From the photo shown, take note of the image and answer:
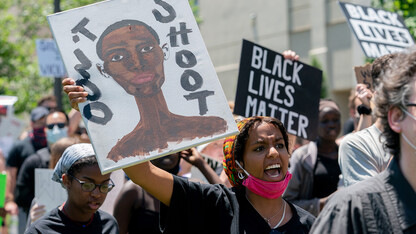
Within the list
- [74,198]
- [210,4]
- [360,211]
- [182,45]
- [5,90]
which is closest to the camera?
[360,211]

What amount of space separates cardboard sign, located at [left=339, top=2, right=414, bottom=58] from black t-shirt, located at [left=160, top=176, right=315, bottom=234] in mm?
3306

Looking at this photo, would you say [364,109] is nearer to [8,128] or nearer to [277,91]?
[277,91]

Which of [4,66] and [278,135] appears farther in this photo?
[4,66]

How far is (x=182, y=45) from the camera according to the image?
3.31 m

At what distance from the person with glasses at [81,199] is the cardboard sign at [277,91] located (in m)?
1.47

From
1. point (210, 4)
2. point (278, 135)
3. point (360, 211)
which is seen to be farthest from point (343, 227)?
point (210, 4)

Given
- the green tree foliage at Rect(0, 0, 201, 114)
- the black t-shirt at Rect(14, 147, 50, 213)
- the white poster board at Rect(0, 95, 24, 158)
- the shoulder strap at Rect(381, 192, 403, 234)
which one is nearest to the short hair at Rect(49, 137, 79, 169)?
the black t-shirt at Rect(14, 147, 50, 213)

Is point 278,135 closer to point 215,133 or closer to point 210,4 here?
point 215,133

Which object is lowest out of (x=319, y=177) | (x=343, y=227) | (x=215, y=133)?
(x=319, y=177)

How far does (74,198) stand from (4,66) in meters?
17.1

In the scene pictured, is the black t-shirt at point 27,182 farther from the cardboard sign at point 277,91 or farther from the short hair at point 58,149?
the cardboard sign at point 277,91

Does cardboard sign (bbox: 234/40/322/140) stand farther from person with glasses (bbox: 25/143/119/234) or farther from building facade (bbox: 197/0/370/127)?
building facade (bbox: 197/0/370/127)

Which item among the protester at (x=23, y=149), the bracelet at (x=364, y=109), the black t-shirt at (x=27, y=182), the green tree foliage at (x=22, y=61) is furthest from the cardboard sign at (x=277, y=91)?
the green tree foliage at (x=22, y=61)

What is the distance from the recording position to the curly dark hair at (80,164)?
3980 mm
